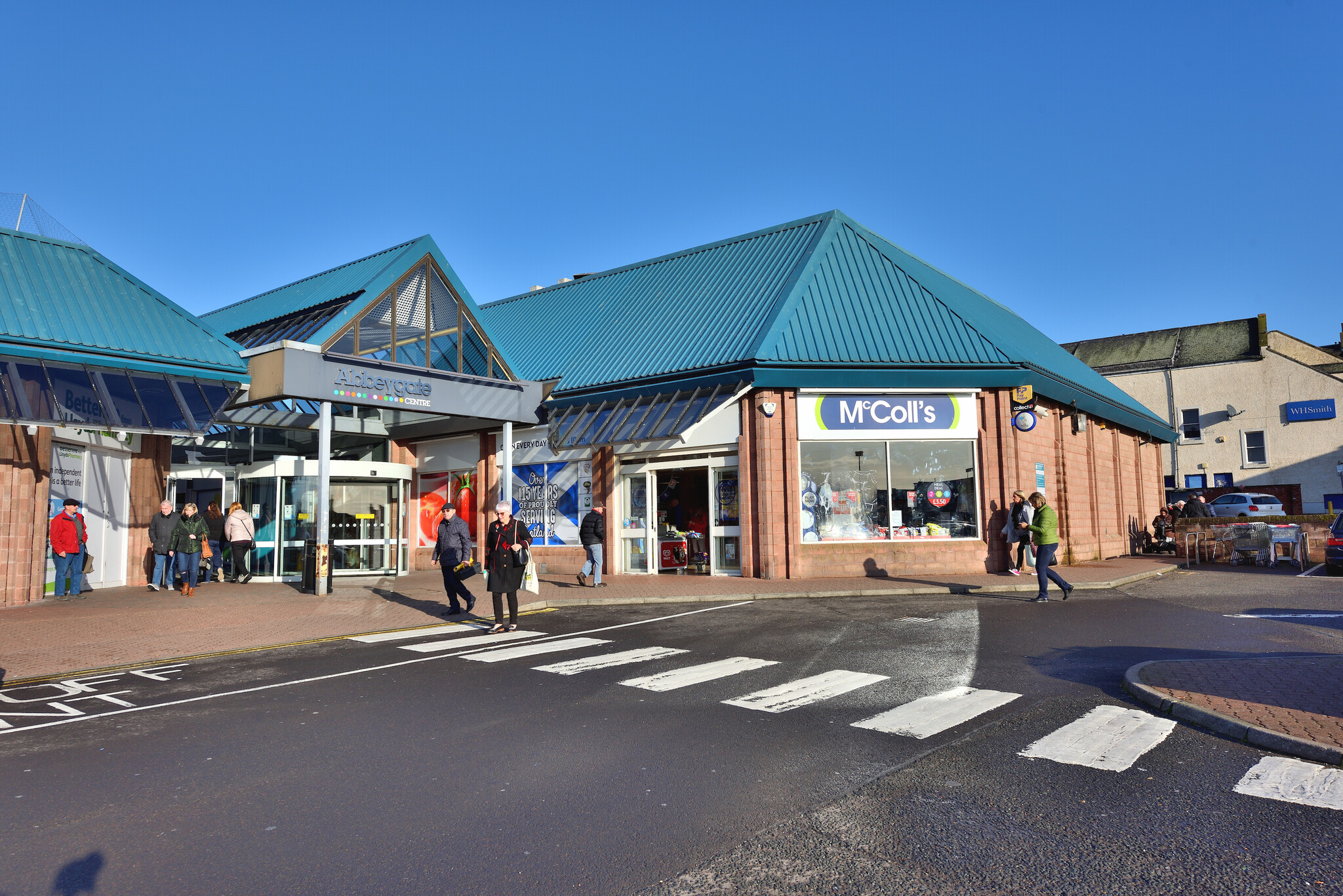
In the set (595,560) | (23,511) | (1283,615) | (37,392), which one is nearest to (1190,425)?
(1283,615)

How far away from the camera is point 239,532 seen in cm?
1816

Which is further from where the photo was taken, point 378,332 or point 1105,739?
point 378,332

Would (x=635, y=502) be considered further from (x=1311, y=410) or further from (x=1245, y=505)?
(x=1311, y=410)

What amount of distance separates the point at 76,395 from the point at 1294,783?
17182 mm

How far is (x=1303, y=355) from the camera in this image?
52062 millimetres

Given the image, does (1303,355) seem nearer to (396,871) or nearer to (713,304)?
(713,304)

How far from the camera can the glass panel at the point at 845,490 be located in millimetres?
19391

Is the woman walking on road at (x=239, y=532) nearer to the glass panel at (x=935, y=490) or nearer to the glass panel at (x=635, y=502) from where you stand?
the glass panel at (x=635, y=502)

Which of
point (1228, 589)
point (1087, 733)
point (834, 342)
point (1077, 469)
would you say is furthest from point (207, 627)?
point (1077, 469)

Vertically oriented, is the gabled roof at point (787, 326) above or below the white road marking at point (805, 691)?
above

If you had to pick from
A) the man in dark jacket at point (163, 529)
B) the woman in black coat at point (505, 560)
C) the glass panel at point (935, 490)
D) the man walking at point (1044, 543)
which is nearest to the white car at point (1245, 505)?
the glass panel at point (935, 490)

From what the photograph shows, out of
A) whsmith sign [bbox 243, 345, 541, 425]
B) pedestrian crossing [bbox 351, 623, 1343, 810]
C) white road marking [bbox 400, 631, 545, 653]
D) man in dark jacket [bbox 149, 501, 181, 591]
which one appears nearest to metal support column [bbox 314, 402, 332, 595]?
whsmith sign [bbox 243, 345, 541, 425]

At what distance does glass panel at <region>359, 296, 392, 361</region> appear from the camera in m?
17.5

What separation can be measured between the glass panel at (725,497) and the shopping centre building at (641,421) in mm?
55
